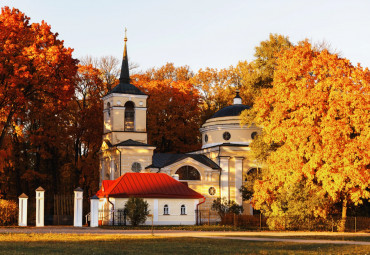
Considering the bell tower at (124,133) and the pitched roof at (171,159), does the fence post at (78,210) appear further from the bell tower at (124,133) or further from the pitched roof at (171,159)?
the pitched roof at (171,159)

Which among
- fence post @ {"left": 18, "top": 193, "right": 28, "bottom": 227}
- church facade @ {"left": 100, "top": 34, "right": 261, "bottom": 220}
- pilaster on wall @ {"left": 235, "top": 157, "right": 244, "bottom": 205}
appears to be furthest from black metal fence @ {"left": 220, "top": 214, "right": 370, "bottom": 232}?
pilaster on wall @ {"left": 235, "top": 157, "right": 244, "bottom": 205}

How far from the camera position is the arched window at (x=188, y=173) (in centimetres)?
5419

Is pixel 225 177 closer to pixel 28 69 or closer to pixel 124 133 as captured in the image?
pixel 124 133

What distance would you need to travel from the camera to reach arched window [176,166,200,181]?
54188 mm

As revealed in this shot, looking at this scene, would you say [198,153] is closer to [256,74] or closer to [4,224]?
[256,74]

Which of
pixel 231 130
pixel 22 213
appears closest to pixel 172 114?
pixel 231 130

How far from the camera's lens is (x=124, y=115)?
5491 cm

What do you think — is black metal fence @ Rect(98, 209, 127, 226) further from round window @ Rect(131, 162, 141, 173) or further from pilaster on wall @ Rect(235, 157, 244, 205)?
pilaster on wall @ Rect(235, 157, 244, 205)

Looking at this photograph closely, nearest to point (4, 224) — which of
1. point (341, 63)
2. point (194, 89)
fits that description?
point (341, 63)

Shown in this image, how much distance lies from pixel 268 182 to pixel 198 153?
1640 cm

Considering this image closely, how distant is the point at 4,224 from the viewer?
3991 cm

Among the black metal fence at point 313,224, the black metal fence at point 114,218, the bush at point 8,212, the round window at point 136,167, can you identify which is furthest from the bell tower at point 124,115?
the black metal fence at point 313,224

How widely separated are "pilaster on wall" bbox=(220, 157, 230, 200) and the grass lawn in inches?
1142

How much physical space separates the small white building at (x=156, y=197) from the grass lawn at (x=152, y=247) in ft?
57.7
